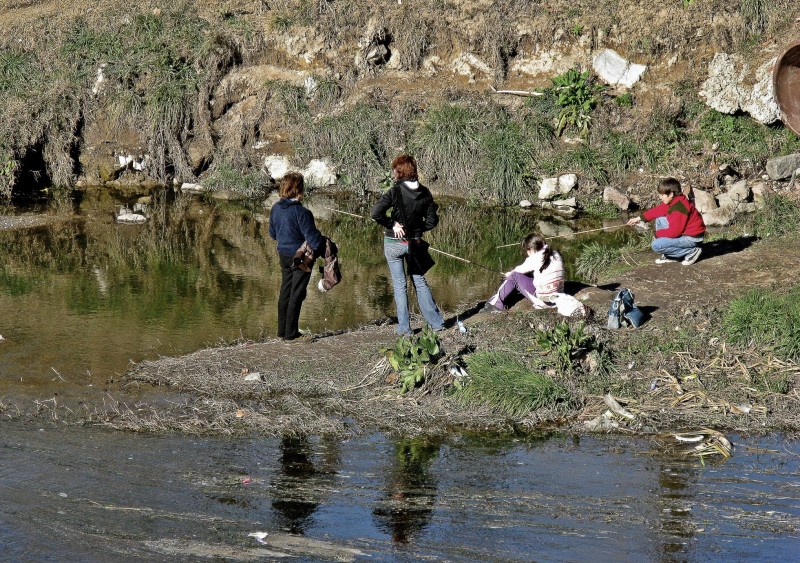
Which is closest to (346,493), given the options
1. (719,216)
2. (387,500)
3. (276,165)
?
(387,500)

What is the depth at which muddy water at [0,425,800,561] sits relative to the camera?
587 centimetres

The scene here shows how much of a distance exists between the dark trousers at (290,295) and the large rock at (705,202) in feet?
25.9

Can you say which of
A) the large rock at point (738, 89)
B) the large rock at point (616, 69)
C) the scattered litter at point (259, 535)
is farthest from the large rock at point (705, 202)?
the scattered litter at point (259, 535)

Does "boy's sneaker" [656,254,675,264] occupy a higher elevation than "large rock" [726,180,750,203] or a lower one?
lower

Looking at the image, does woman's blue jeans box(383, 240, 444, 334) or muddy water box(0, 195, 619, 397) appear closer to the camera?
woman's blue jeans box(383, 240, 444, 334)

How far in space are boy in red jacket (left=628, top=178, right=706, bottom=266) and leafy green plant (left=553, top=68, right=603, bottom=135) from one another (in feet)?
22.5

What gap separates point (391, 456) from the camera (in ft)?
24.2

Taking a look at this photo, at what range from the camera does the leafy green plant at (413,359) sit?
8.39 m

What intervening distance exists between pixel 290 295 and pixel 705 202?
26.7 ft

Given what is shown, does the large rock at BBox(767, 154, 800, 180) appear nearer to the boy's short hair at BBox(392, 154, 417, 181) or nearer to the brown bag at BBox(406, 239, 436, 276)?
the brown bag at BBox(406, 239, 436, 276)

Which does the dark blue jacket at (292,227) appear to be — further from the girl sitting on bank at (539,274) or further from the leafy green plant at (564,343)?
the leafy green plant at (564,343)

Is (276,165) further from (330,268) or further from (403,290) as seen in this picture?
(403,290)

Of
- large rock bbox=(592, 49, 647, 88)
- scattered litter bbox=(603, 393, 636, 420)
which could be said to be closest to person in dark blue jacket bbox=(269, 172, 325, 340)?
scattered litter bbox=(603, 393, 636, 420)

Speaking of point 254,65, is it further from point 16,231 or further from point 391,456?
point 391,456
